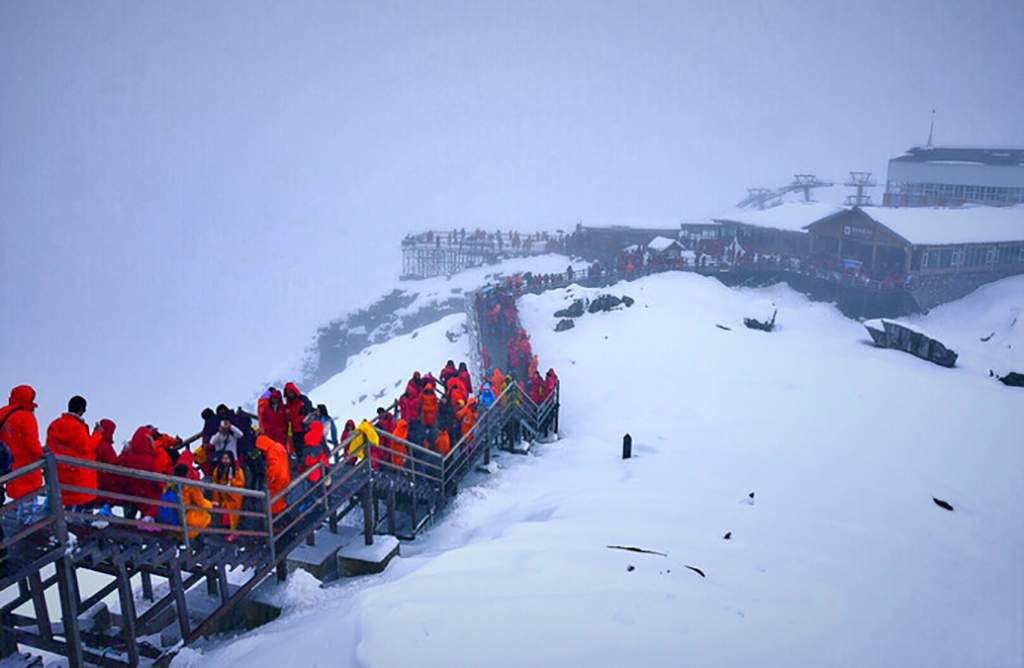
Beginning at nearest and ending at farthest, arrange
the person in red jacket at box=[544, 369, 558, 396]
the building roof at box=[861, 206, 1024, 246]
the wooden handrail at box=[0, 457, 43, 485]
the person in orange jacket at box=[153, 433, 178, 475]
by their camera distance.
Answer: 1. the wooden handrail at box=[0, 457, 43, 485]
2. the person in orange jacket at box=[153, 433, 178, 475]
3. the person in red jacket at box=[544, 369, 558, 396]
4. the building roof at box=[861, 206, 1024, 246]

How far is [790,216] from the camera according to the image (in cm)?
4516

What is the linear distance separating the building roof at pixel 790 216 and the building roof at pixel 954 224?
143 inches

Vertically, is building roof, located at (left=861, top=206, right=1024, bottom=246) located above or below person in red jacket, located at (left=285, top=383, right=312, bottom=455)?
above

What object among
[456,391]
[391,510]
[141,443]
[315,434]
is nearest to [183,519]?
[141,443]

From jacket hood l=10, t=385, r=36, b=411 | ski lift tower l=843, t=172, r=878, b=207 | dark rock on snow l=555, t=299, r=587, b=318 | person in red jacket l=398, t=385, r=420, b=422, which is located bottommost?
dark rock on snow l=555, t=299, r=587, b=318

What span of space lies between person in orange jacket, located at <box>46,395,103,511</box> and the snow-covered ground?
255 cm

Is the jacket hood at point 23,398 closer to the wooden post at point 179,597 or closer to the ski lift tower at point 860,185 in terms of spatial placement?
the wooden post at point 179,597

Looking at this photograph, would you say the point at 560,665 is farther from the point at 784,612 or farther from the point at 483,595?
the point at 784,612

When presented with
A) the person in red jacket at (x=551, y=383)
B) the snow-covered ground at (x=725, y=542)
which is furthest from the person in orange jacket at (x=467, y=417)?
the person in red jacket at (x=551, y=383)

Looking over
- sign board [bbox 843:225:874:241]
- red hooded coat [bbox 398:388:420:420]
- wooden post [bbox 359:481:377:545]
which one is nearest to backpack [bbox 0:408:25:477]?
wooden post [bbox 359:481:377:545]

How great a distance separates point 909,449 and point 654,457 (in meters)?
6.55

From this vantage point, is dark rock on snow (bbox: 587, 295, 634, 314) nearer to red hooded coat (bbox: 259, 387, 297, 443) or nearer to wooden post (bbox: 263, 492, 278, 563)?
red hooded coat (bbox: 259, 387, 297, 443)

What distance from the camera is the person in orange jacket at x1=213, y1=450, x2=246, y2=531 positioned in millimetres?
8023

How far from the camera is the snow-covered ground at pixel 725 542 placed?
6125 mm
